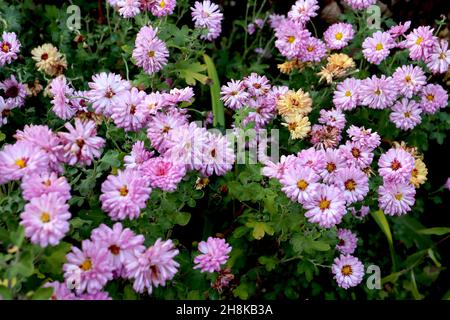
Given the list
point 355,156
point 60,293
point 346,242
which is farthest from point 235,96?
point 60,293

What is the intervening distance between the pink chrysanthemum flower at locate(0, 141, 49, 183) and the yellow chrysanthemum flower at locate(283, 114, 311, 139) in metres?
0.84

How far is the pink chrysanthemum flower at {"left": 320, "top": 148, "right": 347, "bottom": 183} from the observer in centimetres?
168

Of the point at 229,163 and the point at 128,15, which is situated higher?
the point at 128,15

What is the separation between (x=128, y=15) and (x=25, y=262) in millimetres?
976

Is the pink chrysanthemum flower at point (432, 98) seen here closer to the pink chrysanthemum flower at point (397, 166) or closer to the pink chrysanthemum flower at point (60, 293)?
the pink chrysanthemum flower at point (397, 166)

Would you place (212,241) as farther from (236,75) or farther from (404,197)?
(236,75)

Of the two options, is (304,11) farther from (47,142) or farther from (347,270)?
(47,142)

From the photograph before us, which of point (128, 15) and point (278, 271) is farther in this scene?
point (278, 271)

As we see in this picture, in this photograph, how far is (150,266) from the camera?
1.35m

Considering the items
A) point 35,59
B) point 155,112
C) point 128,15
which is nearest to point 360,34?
point 128,15

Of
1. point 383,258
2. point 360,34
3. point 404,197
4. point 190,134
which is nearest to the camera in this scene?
point 190,134

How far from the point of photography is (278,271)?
217cm

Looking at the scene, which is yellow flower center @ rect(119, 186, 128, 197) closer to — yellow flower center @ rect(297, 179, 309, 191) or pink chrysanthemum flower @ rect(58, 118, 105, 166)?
pink chrysanthemum flower @ rect(58, 118, 105, 166)

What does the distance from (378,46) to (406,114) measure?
272 mm
